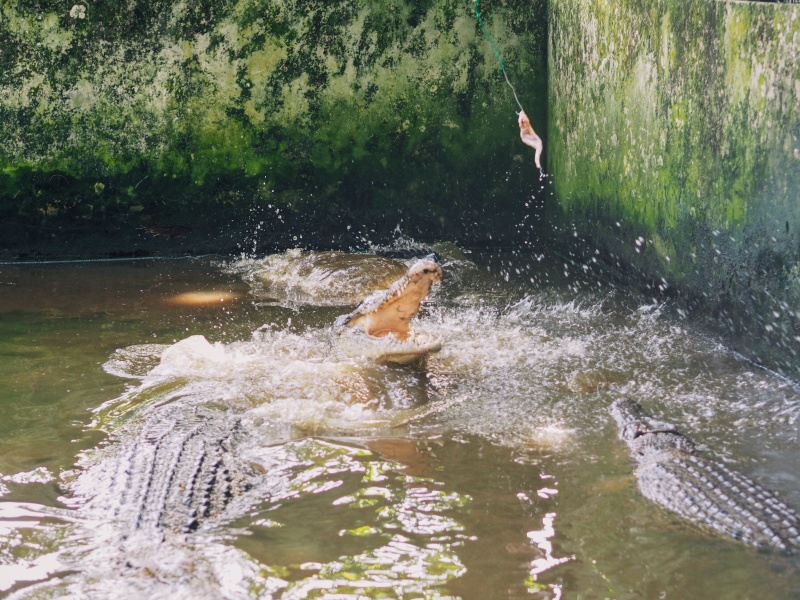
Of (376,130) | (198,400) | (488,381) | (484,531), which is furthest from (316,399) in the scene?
(376,130)

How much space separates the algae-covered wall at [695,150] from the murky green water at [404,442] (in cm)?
37

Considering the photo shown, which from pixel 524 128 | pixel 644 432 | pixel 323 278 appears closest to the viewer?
pixel 644 432

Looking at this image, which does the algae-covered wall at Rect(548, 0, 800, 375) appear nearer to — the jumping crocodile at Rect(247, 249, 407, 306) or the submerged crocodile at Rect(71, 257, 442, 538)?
the jumping crocodile at Rect(247, 249, 407, 306)

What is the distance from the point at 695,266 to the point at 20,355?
4.25 meters

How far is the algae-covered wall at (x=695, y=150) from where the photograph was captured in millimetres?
4918

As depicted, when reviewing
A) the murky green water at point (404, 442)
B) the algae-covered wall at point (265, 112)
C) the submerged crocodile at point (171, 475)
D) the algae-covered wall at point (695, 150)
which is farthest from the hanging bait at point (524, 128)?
the submerged crocodile at point (171, 475)

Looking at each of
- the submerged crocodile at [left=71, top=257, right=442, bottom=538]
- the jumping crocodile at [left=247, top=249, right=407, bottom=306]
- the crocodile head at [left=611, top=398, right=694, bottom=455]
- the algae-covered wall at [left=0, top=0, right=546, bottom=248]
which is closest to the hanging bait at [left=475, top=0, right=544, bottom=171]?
the algae-covered wall at [left=0, top=0, right=546, bottom=248]

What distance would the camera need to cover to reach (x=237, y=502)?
346cm

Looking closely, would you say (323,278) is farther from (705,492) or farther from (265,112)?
(705,492)

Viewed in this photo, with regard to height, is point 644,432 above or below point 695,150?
below

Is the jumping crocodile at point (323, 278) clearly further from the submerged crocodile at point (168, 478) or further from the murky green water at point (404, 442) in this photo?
the submerged crocodile at point (168, 478)

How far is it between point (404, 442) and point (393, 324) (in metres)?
1.18

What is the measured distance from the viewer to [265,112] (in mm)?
8617

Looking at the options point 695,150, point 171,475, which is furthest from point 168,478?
point 695,150
